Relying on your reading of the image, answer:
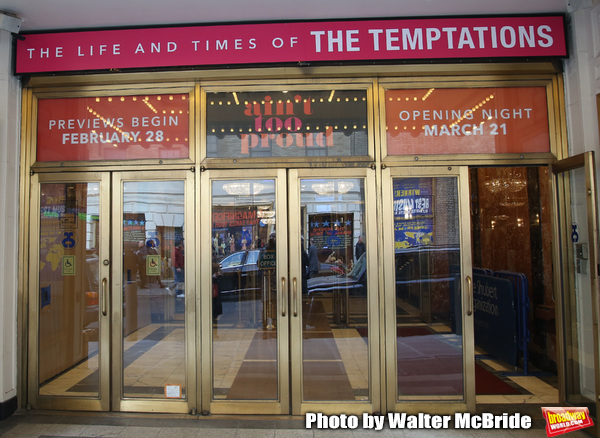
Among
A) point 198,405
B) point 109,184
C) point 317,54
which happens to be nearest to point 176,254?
point 109,184

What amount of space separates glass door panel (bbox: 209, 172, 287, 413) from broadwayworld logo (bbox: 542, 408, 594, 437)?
247 centimetres

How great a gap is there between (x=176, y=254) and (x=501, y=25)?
396 cm

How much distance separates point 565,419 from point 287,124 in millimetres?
3747

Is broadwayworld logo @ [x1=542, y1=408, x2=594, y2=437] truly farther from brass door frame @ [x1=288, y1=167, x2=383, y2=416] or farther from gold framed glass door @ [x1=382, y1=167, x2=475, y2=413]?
brass door frame @ [x1=288, y1=167, x2=383, y2=416]

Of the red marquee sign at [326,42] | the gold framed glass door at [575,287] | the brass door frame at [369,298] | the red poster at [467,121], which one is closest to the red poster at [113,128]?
the red marquee sign at [326,42]

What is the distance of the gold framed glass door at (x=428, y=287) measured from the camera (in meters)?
3.48

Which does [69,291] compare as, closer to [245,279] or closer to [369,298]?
[245,279]

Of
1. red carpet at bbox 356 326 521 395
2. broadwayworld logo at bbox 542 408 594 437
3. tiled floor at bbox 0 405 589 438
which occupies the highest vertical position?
red carpet at bbox 356 326 521 395

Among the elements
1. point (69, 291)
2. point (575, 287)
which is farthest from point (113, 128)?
point (575, 287)

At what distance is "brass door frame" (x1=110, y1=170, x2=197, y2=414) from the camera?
3.54 metres

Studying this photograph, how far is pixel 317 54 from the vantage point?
3.56 m

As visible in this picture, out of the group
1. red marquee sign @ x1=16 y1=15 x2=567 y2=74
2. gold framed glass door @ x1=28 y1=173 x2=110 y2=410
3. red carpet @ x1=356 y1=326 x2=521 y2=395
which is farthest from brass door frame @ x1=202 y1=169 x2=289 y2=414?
red marquee sign @ x1=16 y1=15 x2=567 y2=74

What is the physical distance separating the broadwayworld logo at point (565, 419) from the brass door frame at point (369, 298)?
1455 mm

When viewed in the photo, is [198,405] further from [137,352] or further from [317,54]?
[317,54]
